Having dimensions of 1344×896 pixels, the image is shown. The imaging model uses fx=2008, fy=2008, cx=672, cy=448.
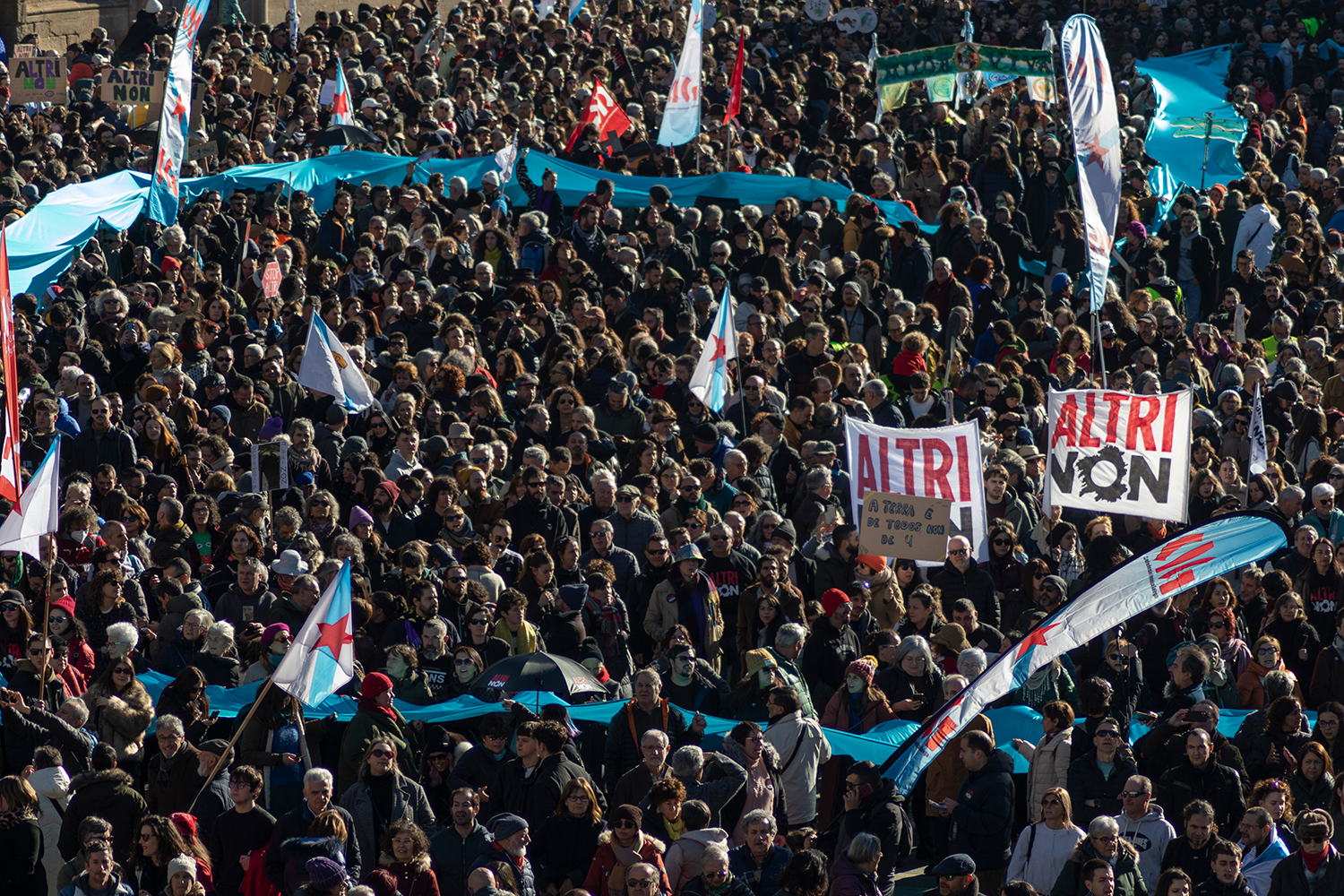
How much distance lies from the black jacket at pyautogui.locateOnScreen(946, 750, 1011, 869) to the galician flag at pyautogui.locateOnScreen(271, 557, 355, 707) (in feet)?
9.95

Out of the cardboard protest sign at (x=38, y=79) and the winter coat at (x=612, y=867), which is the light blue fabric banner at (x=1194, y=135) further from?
the winter coat at (x=612, y=867)

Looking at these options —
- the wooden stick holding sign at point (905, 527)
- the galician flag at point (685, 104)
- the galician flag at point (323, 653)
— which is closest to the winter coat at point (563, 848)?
the galician flag at point (323, 653)

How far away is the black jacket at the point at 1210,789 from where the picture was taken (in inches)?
380

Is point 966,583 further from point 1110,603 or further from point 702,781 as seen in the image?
point 1110,603

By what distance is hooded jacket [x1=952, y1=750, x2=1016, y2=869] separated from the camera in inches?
375

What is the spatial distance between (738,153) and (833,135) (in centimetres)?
144

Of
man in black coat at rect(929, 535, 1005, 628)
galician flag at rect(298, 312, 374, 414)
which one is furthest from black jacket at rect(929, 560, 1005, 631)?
galician flag at rect(298, 312, 374, 414)

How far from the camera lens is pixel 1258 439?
47.3ft

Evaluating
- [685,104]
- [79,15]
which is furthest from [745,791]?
[79,15]

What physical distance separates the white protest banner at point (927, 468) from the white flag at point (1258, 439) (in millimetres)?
2790

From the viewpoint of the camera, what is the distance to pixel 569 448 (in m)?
13.4

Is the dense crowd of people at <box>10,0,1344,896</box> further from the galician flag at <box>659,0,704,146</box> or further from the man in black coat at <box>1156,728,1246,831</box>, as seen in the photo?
the galician flag at <box>659,0,704,146</box>

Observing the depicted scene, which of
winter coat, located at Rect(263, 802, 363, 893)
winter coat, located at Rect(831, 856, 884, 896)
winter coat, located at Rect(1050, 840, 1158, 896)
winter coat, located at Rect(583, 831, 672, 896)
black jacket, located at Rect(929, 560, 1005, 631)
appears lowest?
black jacket, located at Rect(929, 560, 1005, 631)

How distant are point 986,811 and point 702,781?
1363mm
